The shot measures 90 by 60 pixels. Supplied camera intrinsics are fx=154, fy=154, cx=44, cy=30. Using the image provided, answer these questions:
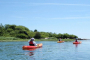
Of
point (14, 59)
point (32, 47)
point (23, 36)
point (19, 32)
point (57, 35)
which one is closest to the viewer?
point (14, 59)

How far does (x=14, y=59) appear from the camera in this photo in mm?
18156

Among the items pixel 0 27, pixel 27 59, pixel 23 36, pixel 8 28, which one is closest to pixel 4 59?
pixel 27 59

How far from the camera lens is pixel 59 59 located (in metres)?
18.4

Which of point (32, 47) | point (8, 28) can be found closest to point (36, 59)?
point (32, 47)

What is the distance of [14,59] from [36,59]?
2.60m

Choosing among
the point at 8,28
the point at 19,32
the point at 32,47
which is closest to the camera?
the point at 32,47

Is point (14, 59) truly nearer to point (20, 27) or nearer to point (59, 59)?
point (59, 59)

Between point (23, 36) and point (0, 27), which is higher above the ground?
point (0, 27)

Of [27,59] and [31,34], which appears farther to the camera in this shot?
[31,34]

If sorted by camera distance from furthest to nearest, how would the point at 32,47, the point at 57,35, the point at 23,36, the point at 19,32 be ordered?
1. the point at 57,35
2. the point at 19,32
3. the point at 23,36
4. the point at 32,47

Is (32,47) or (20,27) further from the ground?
(20,27)

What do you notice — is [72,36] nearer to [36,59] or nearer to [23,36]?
[23,36]

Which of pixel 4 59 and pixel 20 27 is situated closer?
pixel 4 59

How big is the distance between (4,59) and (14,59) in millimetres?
1186
